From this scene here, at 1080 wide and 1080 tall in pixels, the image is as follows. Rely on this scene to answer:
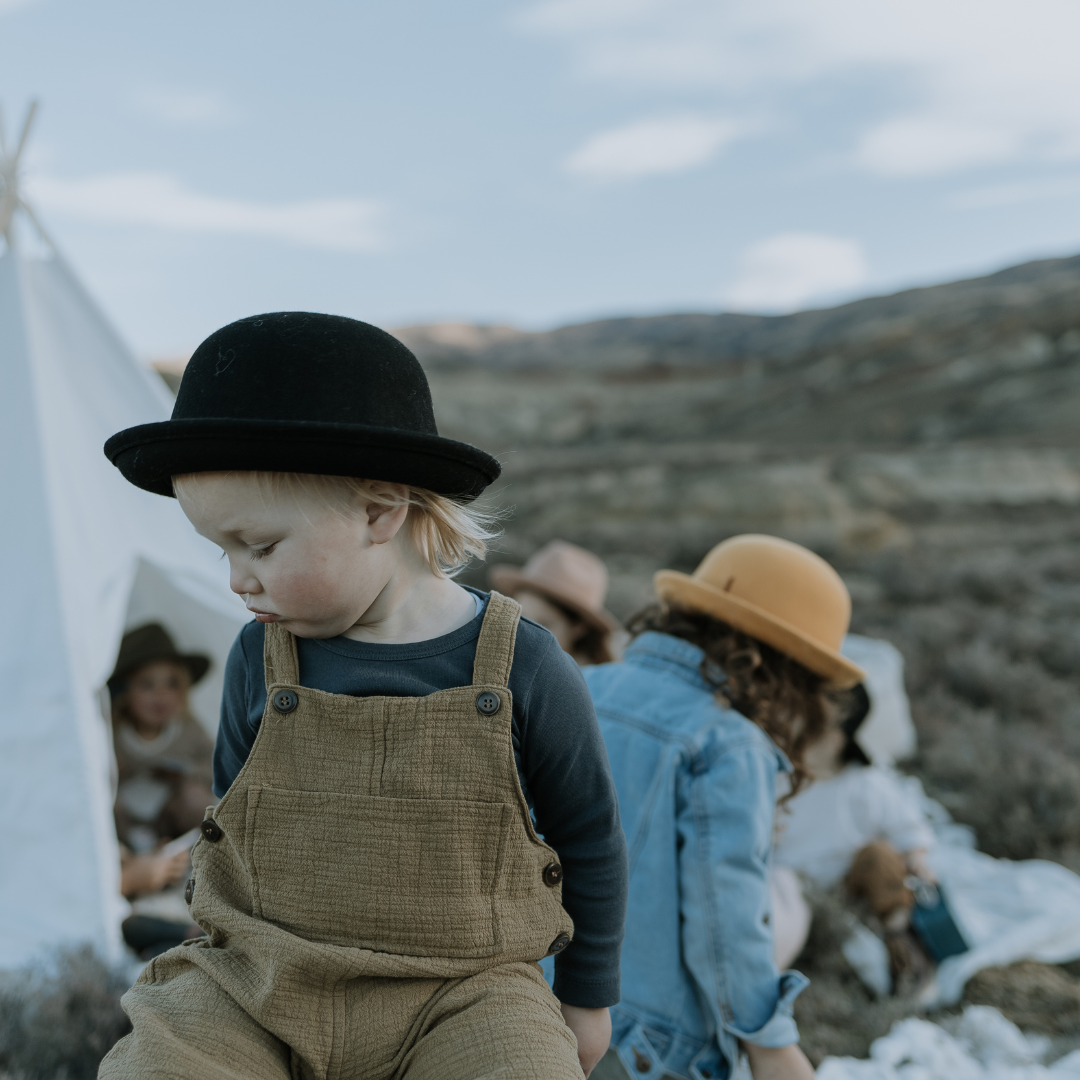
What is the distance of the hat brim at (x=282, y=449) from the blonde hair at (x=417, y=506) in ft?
0.09

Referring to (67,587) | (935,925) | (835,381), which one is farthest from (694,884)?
(835,381)

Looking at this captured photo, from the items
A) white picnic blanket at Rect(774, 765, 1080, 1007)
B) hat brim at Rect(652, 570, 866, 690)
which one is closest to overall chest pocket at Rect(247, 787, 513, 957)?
hat brim at Rect(652, 570, 866, 690)

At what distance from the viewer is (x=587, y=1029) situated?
1.47 meters

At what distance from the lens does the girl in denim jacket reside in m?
1.78

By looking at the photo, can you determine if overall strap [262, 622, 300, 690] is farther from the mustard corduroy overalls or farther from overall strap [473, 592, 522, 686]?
overall strap [473, 592, 522, 686]

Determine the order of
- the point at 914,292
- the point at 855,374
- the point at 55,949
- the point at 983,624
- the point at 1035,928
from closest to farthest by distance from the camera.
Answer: the point at 55,949 < the point at 1035,928 < the point at 983,624 < the point at 855,374 < the point at 914,292

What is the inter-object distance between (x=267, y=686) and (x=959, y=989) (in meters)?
2.87

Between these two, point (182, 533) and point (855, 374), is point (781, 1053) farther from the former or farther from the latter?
point (855, 374)

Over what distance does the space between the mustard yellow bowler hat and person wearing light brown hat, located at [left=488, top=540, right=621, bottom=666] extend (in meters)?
1.96

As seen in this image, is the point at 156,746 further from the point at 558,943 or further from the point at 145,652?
the point at 558,943

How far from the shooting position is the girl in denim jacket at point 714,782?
69.9 inches

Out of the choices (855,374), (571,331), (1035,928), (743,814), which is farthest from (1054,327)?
(571,331)

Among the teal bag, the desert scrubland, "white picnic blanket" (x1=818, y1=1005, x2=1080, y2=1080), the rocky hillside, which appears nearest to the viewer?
"white picnic blanket" (x1=818, y1=1005, x2=1080, y2=1080)

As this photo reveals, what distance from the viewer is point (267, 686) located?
4.49ft
